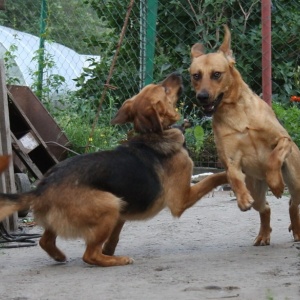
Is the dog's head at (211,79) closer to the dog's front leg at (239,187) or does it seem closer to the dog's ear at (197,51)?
the dog's ear at (197,51)

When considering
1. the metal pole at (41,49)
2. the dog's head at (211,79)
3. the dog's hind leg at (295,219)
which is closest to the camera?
the dog's head at (211,79)

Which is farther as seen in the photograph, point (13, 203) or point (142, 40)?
point (142, 40)

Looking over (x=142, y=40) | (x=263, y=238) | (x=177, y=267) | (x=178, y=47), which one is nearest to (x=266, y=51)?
(x=178, y=47)

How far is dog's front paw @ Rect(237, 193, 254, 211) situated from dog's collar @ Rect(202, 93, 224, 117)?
2.30 feet

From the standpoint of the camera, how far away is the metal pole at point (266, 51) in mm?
9578

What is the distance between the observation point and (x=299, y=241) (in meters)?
6.42

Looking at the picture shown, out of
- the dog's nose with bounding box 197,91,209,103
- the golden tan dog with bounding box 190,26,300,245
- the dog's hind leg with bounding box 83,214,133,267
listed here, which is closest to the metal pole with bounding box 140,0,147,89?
the golden tan dog with bounding box 190,26,300,245

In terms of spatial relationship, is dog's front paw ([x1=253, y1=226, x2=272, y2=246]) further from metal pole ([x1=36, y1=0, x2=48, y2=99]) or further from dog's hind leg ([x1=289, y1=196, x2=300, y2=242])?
metal pole ([x1=36, y1=0, x2=48, y2=99])

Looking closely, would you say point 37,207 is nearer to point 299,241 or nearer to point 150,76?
point 299,241

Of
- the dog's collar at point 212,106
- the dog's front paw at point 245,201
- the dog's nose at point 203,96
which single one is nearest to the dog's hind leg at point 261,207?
the dog's front paw at point 245,201

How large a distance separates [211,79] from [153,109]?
0.48 metres

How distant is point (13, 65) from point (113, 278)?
7015 mm

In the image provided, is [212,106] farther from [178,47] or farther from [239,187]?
[178,47]

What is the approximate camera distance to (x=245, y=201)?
5.92 metres
